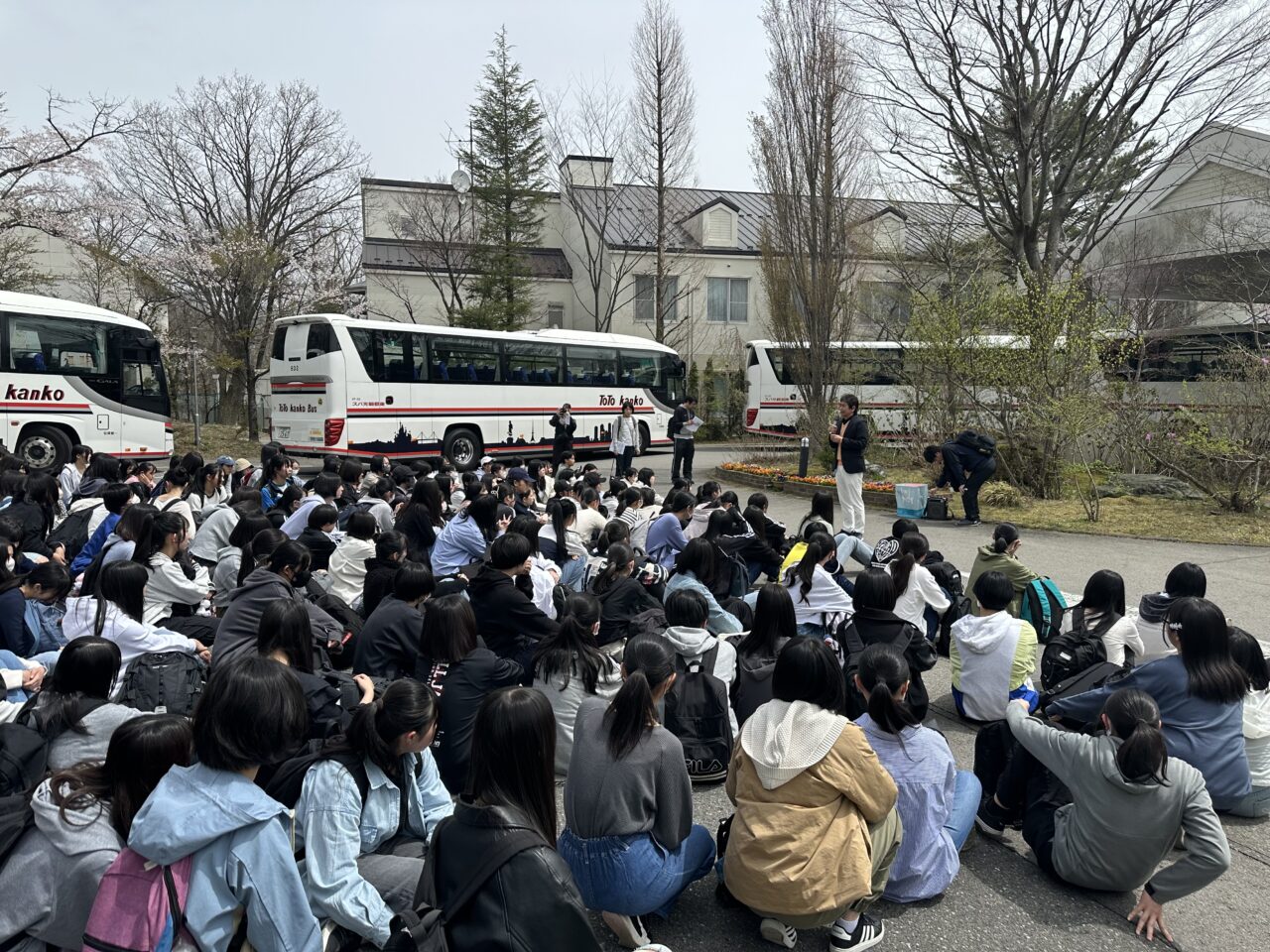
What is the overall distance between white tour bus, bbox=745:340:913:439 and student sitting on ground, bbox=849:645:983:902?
587 inches

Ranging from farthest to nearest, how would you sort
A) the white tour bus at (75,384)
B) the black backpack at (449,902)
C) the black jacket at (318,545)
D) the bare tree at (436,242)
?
1. the bare tree at (436,242)
2. the white tour bus at (75,384)
3. the black jacket at (318,545)
4. the black backpack at (449,902)

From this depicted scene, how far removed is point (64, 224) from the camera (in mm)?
21641

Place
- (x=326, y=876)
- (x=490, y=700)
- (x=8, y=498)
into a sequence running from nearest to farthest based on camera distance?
(x=490, y=700)
(x=326, y=876)
(x=8, y=498)

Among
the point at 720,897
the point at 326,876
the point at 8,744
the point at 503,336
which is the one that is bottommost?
the point at 720,897

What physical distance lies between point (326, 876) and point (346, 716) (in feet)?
3.34

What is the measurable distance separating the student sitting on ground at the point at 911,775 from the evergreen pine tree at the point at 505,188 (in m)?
28.6

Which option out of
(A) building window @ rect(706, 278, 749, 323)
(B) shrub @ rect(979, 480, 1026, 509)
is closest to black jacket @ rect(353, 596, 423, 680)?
(B) shrub @ rect(979, 480, 1026, 509)

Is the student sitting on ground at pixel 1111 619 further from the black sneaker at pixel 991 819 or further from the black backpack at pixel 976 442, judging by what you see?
the black backpack at pixel 976 442

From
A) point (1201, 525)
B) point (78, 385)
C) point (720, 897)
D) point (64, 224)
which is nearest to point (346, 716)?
point (720, 897)

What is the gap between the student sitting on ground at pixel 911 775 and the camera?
11.4 feet

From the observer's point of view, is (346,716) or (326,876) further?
(346,716)

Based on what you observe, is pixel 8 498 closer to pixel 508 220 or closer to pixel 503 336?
pixel 503 336

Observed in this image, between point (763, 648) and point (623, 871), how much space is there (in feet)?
5.89

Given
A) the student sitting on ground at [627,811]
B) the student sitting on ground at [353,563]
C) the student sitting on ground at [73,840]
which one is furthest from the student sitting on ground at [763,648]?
the student sitting on ground at [353,563]
